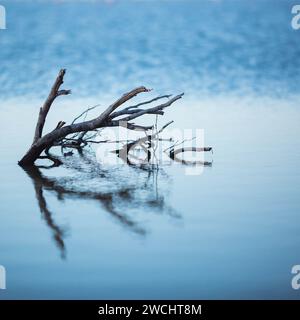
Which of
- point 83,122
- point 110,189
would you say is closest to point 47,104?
point 83,122

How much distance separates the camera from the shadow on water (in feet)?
16.6

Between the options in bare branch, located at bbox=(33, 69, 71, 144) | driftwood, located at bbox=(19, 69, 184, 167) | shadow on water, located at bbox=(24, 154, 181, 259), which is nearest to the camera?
shadow on water, located at bbox=(24, 154, 181, 259)

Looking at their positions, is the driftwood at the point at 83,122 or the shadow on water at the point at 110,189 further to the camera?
the driftwood at the point at 83,122

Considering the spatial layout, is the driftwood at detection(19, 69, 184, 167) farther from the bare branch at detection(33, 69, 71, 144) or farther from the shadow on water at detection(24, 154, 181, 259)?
the shadow on water at detection(24, 154, 181, 259)

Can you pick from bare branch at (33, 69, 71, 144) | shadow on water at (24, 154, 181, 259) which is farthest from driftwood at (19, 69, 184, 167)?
shadow on water at (24, 154, 181, 259)

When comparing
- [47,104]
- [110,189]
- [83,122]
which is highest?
[47,104]

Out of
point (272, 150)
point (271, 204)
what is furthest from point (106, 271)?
point (272, 150)

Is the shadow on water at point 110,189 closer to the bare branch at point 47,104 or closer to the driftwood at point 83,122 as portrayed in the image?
the driftwood at point 83,122

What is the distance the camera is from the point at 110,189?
19.3 ft

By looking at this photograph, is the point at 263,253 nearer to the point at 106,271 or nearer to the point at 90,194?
the point at 106,271

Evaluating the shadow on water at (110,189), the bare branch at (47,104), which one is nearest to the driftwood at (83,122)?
the bare branch at (47,104)

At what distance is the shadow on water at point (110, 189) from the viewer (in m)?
5.05

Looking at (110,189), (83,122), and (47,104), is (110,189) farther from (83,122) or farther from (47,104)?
(47,104)
